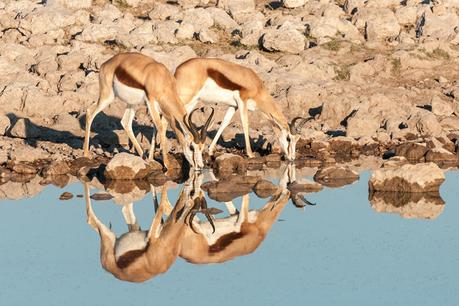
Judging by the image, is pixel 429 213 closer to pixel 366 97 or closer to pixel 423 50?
pixel 366 97

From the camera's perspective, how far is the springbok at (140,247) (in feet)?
37.8

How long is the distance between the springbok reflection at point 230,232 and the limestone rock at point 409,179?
129 cm

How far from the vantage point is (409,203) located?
1486 centimetres

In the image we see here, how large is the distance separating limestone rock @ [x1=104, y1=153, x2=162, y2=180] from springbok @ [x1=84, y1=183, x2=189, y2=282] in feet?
6.59

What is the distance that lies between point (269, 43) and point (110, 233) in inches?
471

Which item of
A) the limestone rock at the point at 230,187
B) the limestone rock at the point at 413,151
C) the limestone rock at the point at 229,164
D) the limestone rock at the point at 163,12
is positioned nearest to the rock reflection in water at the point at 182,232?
the limestone rock at the point at 230,187

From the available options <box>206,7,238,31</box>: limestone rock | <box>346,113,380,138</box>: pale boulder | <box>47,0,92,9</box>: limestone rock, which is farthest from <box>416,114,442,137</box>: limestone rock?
<box>47,0,92,9</box>: limestone rock

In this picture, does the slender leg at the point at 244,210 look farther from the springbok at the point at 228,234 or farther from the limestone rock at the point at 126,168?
the limestone rock at the point at 126,168

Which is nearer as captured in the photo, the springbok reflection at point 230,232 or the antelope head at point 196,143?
the springbok reflection at point 230,232

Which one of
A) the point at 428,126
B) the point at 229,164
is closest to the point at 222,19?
the point at 428,126

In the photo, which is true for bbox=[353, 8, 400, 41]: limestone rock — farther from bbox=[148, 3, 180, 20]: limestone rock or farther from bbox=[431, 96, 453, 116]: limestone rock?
bbox=[431, 96, 453, 116]: limestone rock

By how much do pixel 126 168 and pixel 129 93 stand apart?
1.28 meters

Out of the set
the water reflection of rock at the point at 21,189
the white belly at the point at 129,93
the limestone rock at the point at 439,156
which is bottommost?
the limestone rock at the point at 439,156

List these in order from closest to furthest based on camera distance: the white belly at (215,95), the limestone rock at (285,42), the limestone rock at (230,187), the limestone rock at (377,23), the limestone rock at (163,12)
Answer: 1. the limestone rock at (230,187)
2. the white belly at (215,95)
3. the limestone rock at (285,42)
4. the limestone rock at (377,23)
5. the limestone rock at (163,12)
